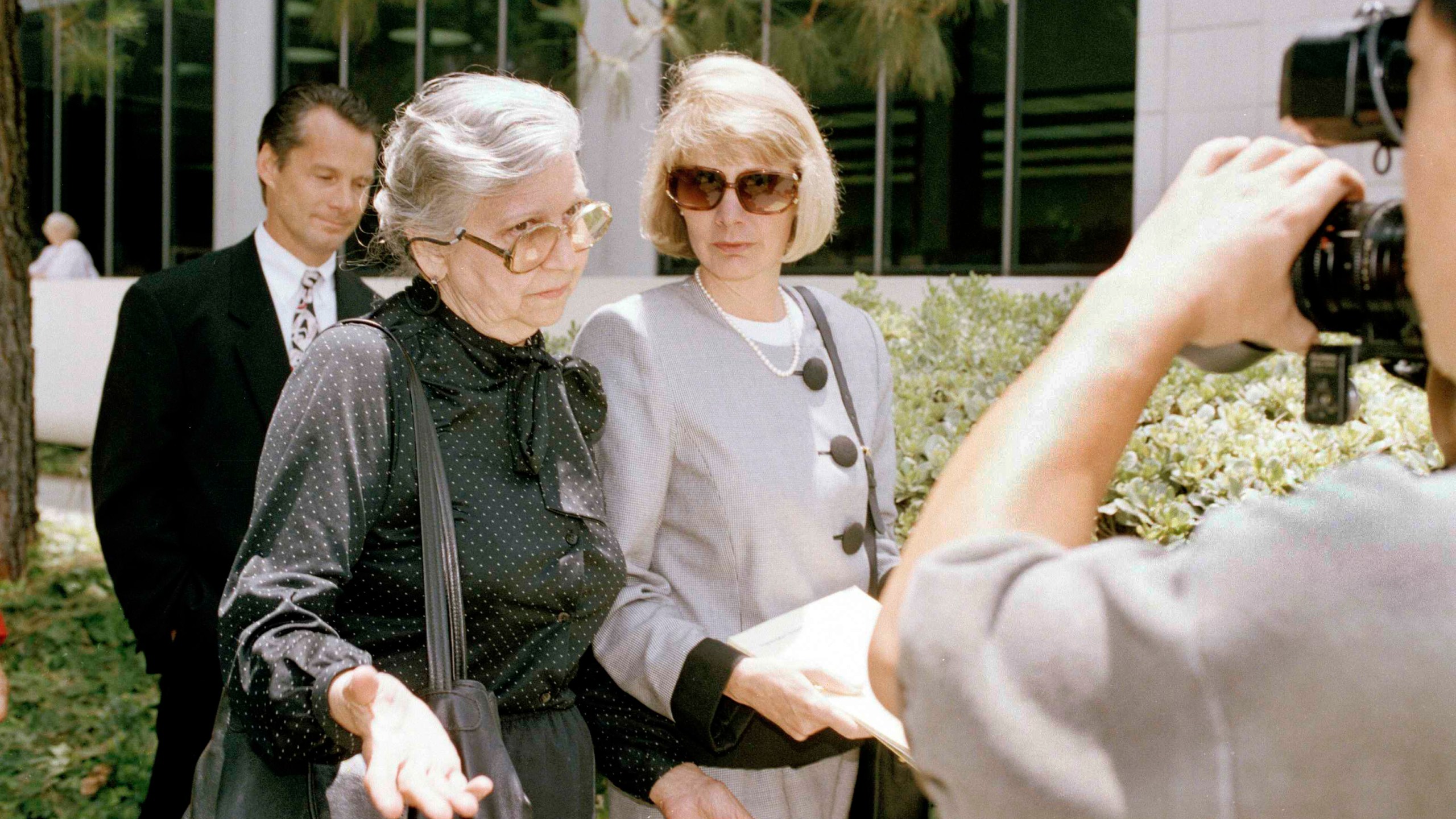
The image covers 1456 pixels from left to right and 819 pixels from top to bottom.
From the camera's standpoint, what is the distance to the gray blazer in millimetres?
2189

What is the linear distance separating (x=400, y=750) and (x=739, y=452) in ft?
3.04

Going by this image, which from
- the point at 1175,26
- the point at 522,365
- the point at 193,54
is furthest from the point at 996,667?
the point at 193,54

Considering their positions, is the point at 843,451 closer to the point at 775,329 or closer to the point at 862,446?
the point at 862,446

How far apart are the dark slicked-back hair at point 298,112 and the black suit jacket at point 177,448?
52 centimetres

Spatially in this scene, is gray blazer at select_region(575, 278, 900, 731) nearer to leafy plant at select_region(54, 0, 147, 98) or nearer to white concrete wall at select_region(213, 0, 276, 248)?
leafy plant at select_region(54, 0, 147, 98)

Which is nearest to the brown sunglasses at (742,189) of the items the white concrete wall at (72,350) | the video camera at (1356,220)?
the video camera at (1356,220)


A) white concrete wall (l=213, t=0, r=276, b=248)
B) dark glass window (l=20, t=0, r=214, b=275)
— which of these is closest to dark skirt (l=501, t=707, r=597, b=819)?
white concrete wall (l=213, t=0, r=276, b=248)

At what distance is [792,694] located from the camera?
2.03 meters

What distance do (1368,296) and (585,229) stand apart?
4.83 ft

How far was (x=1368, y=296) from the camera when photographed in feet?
3.40

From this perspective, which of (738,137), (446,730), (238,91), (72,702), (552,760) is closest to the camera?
(446,730)

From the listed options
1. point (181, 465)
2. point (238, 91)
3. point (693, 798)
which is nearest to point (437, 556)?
point (693, 798)

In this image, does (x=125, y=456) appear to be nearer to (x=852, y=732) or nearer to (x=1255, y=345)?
(x=852, y=732)

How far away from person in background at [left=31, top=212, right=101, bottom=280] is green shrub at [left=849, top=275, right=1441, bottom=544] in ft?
40.9
